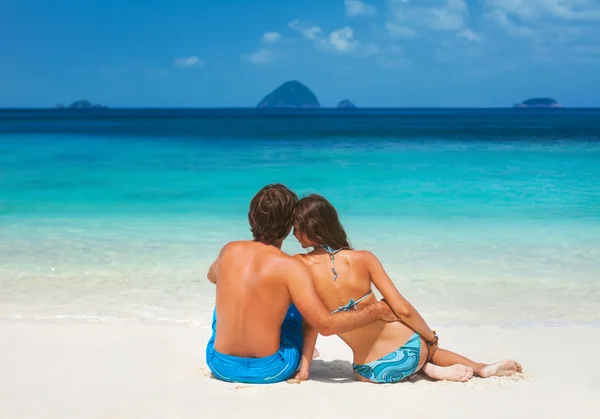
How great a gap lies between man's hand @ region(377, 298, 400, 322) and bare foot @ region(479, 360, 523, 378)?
567 millimetres

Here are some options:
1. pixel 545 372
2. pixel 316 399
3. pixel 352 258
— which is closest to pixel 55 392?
pixel 316 399

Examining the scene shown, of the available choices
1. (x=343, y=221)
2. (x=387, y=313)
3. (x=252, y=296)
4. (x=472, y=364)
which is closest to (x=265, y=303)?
(x=252, y=296)

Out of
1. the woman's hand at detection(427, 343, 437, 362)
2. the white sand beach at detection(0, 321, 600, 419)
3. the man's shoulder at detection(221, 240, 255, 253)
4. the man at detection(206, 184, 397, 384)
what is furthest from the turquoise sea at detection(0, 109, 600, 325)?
the man's shoulder at detection(221, 240, 255, 253)

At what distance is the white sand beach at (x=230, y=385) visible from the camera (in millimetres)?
3146

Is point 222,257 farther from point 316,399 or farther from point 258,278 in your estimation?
point 316,399

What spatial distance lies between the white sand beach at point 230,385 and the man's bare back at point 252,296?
0.24m

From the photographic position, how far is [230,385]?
3412mm

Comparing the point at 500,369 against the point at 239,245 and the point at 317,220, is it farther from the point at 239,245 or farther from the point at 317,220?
the point at 239,245

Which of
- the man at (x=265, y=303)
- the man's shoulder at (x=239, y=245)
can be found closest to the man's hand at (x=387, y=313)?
the man at (x=265, y=303)

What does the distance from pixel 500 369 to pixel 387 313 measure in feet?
2.32

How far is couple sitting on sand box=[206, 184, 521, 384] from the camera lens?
3250 millimetres

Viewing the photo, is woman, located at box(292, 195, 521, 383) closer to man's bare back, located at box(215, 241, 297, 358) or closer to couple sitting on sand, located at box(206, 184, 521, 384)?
couple sitting on sand, located at box(206, 184, 521, 384)

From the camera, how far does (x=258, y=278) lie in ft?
10.7

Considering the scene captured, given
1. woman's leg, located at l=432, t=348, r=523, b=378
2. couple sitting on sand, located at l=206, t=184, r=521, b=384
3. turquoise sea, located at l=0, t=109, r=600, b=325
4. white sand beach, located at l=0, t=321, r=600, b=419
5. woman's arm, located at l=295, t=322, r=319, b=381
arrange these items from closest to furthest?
white sand beach, located at l=0, t=321, r=600, b=419 → couple sitting on sand, located at l=206, t=184, r=521, b=384 → woman's arm, located at l=295, t=322, r=319, b=381 → woman's leg, located at l=432, t=348, r=523, b=378 → turquoise sea, located at l=0, t=109, r=600, b=325
